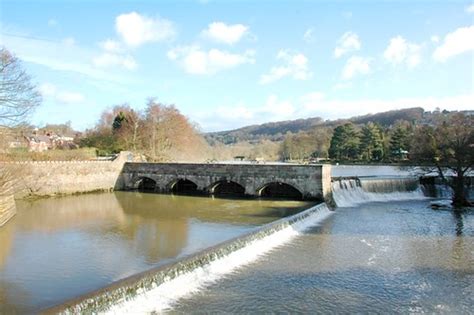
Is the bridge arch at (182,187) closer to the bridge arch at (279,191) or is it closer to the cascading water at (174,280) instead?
the bridge arch at (279,191)

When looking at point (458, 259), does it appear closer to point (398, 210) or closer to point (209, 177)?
point (398, 210)

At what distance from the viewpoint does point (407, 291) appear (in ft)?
35.0

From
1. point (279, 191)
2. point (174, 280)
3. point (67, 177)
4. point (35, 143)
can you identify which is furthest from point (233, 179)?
point (35, 143)

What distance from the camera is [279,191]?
28594mm

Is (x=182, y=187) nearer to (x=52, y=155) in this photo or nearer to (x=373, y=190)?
(x=52, y=155)

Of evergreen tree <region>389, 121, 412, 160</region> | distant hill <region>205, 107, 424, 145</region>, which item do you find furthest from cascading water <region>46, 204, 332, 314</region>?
distant hill <region>205, 107, 424, 145</region>

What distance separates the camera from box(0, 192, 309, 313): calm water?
991cm

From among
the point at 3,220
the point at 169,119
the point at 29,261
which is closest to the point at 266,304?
the point at 29,261

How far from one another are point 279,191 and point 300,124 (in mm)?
149912

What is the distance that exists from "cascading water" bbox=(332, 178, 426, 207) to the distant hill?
97.9 m

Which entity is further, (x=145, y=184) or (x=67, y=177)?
(x=145, y=184)

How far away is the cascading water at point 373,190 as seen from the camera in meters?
26.4

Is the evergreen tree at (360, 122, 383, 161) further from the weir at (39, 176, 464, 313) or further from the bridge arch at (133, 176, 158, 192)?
the weir at (39, 176, 464, 313)

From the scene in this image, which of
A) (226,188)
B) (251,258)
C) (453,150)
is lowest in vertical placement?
(251,258)
